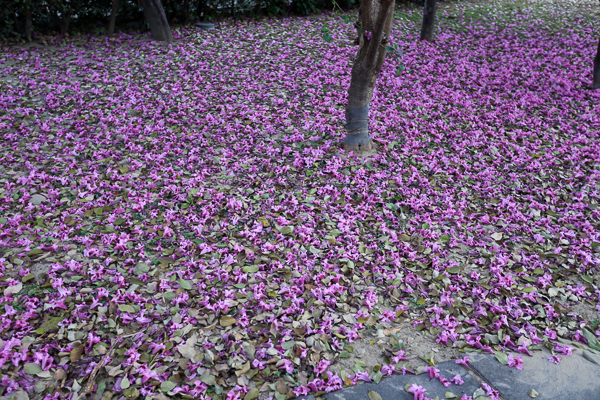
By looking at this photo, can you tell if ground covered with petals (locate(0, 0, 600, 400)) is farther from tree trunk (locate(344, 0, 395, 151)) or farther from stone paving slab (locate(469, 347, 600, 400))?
tree trunk (locate(344, 0, 395, 151))

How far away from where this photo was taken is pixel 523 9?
12875mm

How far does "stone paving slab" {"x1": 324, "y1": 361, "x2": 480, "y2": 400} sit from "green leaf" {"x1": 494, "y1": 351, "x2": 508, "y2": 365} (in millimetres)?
287

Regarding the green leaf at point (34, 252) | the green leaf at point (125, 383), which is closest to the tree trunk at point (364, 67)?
the green leaf at point (34, 252)

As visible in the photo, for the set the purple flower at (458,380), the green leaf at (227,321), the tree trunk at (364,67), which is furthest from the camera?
the tree trunk at (364,67)

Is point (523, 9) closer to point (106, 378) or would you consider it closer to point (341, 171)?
point (341, 171)

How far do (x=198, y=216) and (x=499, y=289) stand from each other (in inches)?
112

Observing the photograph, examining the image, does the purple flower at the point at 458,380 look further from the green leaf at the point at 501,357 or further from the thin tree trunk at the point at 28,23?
the thin tree trunk at the point at 28,23

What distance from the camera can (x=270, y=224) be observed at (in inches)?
150

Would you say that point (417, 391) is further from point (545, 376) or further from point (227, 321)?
point (227, 321)

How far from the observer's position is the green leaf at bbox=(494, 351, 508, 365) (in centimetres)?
259

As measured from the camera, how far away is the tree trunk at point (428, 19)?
923 cm

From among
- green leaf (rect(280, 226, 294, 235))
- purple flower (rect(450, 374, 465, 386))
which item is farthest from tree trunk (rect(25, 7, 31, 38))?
purple flower (rect(450, 374, 465, 386))

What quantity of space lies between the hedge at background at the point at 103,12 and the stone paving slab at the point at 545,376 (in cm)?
980

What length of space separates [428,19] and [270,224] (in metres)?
8.06
